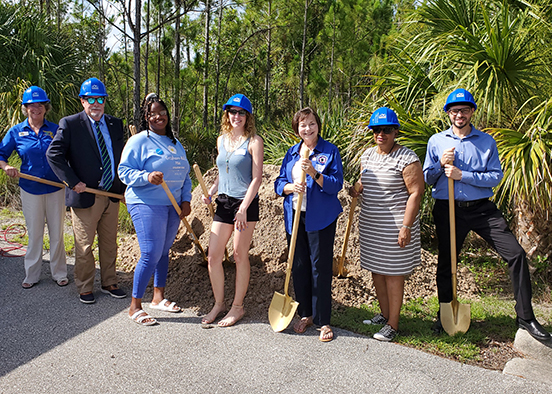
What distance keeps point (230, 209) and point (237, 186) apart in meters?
0.21

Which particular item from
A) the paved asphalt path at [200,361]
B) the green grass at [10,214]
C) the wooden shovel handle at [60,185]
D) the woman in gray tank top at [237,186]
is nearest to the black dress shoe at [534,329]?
the paved asphalt path at [200,361]

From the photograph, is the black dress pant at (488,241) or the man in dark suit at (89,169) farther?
the man in dark suit at (89,169)

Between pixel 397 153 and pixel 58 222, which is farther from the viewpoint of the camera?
pixel 58 222

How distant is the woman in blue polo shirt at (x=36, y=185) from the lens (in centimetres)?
468

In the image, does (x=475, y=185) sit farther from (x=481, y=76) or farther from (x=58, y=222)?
(x=58, y=222)

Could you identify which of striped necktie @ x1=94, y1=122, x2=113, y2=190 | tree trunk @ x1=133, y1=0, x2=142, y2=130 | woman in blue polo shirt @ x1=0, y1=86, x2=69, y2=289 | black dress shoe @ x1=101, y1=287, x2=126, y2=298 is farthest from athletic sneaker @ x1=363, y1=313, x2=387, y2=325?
tree trunk @ x1=133, y1=0, x2=142, y2=130

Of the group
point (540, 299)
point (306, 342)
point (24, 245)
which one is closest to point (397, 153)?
point (306, 342)

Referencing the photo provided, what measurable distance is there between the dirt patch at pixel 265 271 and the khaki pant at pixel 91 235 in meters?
0.69

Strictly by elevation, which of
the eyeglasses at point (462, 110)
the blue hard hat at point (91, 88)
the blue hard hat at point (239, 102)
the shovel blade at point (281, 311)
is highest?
the blue hard hat at point (91, 88)

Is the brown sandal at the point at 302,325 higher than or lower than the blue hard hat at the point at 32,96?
lower

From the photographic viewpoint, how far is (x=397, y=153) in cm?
359

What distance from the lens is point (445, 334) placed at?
3.82m

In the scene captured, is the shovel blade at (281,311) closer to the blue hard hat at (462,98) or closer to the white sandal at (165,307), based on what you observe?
the white sandal at (165,307)

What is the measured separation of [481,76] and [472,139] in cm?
142
